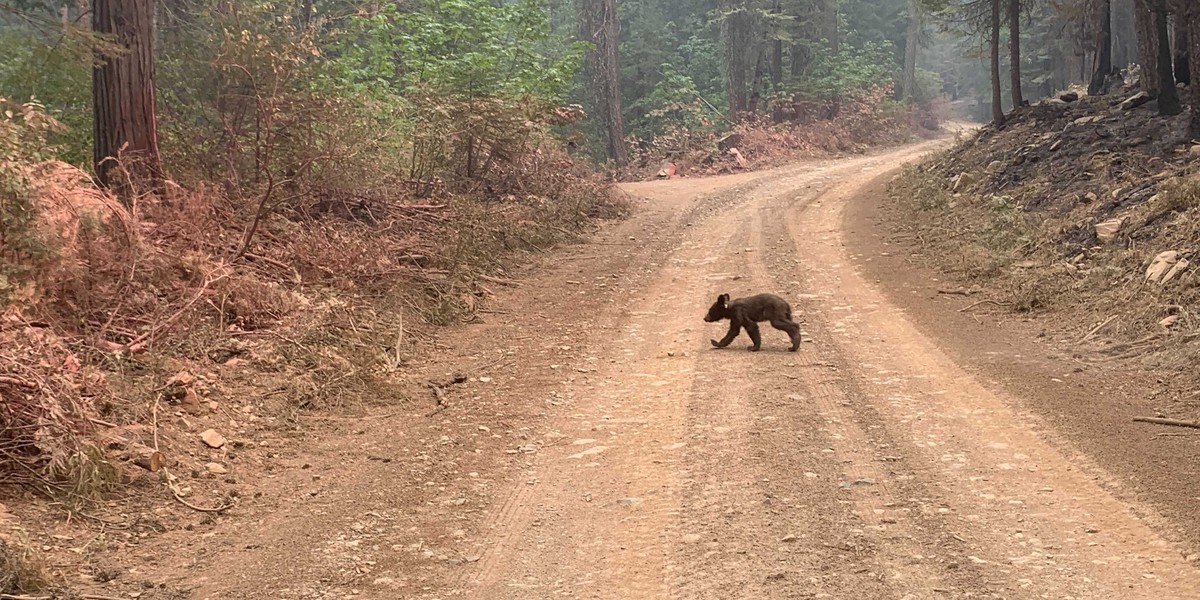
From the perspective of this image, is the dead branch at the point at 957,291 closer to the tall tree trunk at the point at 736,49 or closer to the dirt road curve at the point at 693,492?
the dirt road curve at the point at 693,492

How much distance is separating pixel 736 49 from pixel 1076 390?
30398mm

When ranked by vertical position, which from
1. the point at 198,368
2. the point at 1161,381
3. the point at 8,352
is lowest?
the point at 1161,381

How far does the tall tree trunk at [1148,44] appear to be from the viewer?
54.6ft

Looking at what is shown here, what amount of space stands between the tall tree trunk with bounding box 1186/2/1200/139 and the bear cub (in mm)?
9476

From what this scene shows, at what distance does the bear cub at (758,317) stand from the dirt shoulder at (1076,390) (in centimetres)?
154

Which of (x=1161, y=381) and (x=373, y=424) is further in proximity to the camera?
(x=1161, y=381)

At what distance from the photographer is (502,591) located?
166 inches

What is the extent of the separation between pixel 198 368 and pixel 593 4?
82.3 feet

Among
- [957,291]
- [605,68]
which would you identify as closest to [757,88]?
[605,68]

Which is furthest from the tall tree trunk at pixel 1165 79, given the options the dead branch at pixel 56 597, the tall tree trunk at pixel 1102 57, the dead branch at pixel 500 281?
the dead branch at pixel 56 597

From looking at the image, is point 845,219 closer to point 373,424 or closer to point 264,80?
point 264,80

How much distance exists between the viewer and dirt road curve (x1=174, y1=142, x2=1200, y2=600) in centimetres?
425

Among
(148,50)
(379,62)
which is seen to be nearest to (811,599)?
(148,50)

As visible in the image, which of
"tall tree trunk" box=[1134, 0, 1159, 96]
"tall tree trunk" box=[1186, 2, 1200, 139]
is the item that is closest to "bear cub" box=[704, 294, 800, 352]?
"tall tree trunk" box=[1186, 2, 1200, 139]
